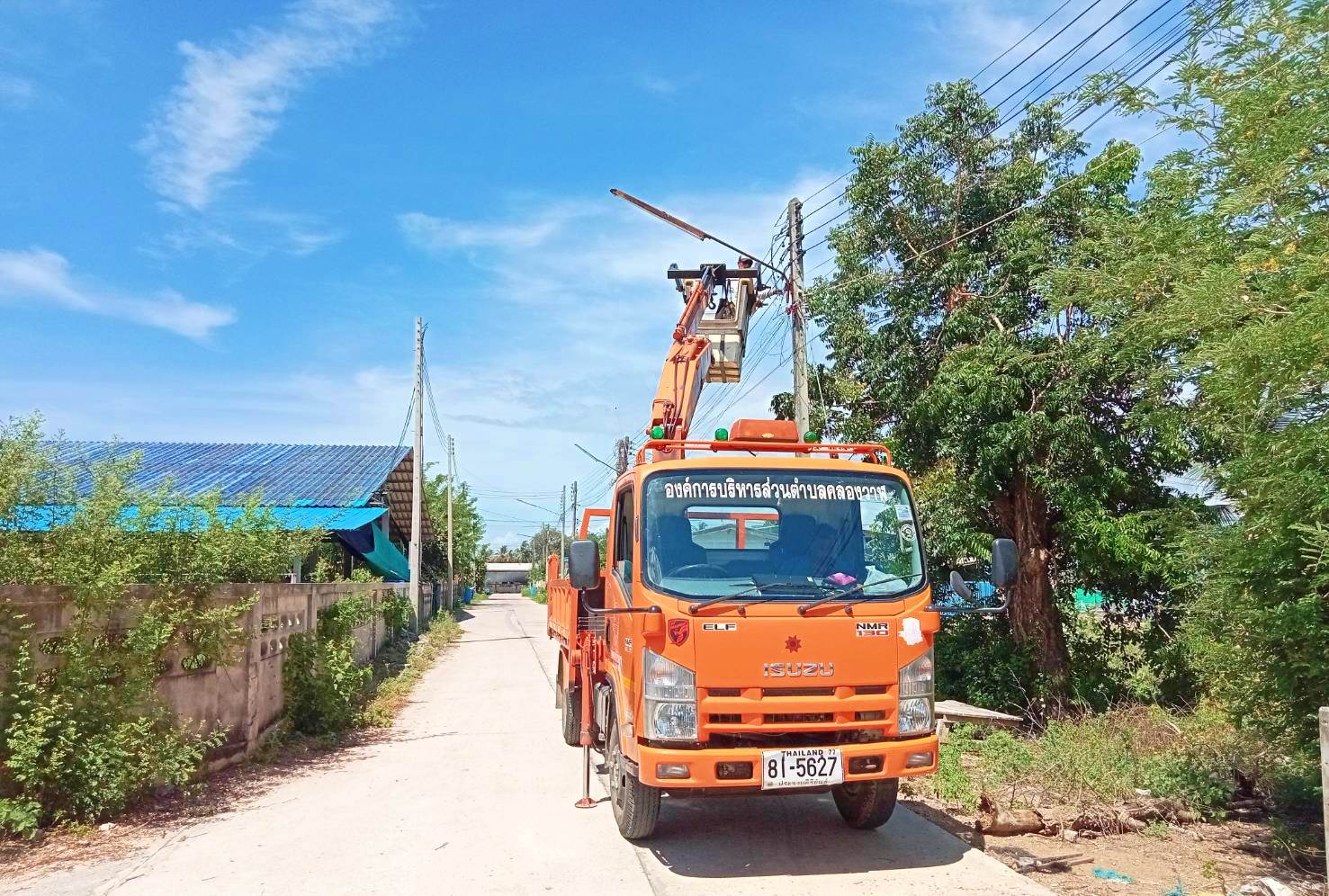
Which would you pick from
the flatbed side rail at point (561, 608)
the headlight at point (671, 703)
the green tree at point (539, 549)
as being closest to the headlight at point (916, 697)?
the headlight at point (671, 703)

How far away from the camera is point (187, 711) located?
7.68m

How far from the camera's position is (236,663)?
8289mm

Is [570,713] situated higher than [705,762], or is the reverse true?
[705,762]

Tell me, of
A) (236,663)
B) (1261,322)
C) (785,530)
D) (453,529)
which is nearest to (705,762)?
(785,530)

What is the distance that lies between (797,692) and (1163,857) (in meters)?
2.78

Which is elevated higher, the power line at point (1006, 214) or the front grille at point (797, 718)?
the power line at point (1006, 214)

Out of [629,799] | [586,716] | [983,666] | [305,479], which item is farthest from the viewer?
[305,479]

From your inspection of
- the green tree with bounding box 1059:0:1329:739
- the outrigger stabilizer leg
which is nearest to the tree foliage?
the green tree with bounding box 1059:0:1329:739

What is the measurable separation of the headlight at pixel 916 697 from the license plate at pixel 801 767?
0.51m

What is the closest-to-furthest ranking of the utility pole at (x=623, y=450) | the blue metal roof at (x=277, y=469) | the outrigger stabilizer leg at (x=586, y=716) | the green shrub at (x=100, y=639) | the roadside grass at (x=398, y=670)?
the green shrub at (x=100, y=639), the outrigger stabilizer leg at (x=586, y=716), the roadside grass at (x=398, y=670), the blue metal roof at (x=277, y=469), the utility pole at (x=623, y=450)

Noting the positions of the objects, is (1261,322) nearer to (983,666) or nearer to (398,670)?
(983,666)

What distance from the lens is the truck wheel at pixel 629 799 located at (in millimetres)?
5922

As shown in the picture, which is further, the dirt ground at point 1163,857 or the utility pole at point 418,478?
the utility pole at point 418,478

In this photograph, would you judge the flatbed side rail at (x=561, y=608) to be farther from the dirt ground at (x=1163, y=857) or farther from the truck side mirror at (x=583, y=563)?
the dirt ground at (x=1163, y=857)
